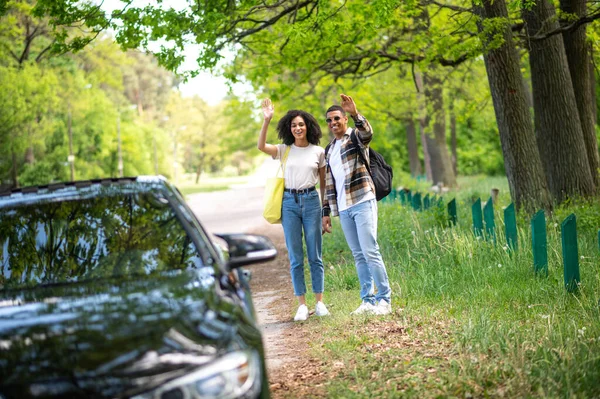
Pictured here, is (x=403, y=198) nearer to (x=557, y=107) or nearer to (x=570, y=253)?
(x=557, y=107)

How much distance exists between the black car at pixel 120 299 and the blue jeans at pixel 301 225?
106 inches

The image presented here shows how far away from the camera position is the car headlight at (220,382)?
115 inches

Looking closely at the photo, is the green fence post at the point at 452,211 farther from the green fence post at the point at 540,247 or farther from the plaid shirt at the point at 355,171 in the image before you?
the plaid shirt at the point at 355,171

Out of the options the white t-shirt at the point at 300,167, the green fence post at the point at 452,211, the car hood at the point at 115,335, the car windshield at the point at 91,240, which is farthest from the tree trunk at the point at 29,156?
the car hood at the point at 115,335

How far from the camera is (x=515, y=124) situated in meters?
12.5

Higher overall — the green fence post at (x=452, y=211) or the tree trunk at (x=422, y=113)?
the tree trunk at (x=422, y=113)

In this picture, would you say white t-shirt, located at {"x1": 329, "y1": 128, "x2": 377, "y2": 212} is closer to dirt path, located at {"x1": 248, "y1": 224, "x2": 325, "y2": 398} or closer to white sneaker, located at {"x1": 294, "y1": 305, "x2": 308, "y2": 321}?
white sneaker, located at {"x1": 294, "y1": 305, "x2": 308, "y2": 321}

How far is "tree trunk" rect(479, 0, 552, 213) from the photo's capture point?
485 inches

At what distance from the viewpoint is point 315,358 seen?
6.16 metres

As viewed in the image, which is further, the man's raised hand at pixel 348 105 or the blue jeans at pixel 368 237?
the blue jeans at pixel 368 237

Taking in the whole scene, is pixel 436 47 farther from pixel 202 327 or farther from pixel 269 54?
pixel 202 327

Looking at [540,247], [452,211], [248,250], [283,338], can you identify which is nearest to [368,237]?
[283,338]

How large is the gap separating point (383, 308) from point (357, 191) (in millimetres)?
1104

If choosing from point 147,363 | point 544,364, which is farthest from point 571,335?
point 147,363
